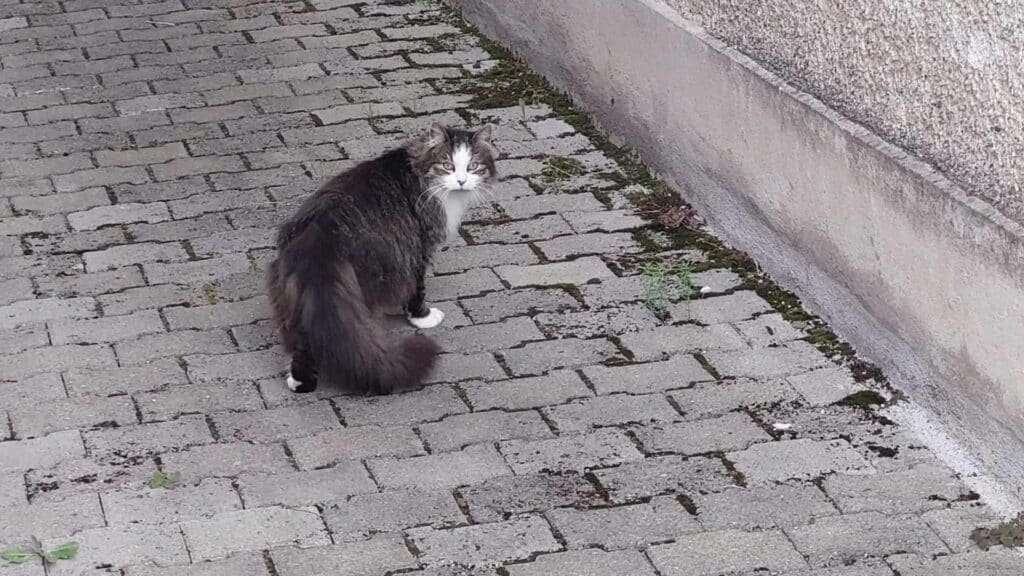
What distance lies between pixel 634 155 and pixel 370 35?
7.22ft

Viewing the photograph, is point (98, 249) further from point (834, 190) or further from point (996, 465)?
point (996, 465)

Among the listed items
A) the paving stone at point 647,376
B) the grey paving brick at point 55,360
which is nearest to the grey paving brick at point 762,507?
the paving stone at point 647,376

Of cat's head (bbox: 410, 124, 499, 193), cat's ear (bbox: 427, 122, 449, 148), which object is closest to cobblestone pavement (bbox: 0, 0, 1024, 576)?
cat's head (bbox: 410, 124, 499, 193)

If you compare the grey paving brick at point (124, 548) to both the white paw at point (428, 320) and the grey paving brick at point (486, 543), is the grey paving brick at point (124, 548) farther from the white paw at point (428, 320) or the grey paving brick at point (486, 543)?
the white paw at point (428, 320)

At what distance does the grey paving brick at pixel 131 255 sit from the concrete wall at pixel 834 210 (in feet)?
6.87

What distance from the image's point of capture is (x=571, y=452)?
14.5 ft

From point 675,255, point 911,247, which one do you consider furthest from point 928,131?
point 675,255

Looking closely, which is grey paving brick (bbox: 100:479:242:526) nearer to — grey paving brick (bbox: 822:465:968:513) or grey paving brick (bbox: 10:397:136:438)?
grey paving brick (bbox: 10:397:136:438)

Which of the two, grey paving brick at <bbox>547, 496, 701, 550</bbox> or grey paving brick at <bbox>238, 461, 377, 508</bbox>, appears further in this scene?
grey paving brick at <bbox>238, 461, 377, 508</bbox>

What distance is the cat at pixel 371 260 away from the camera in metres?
4.52

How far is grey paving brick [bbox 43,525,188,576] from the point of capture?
384 cm

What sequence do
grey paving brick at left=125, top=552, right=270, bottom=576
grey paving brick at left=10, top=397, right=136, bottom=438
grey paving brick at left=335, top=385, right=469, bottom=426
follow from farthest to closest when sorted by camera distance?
1. grey paving brick at left=335, top=385, right=469, bottom=426
2. grey paving brick at left=10, top=397, right=136, bottom=438
3. grey paving brick at left=125, top=552, right=270, bottom=576

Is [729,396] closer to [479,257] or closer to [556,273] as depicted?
[556,273]

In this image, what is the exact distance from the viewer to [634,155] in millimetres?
6516
